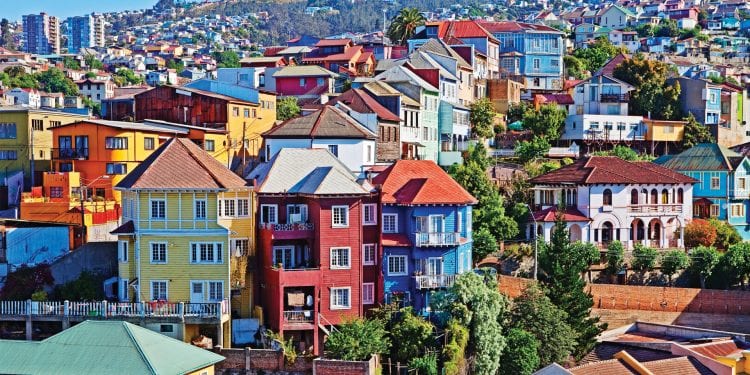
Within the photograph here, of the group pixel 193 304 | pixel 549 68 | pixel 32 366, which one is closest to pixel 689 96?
pixel 549 68

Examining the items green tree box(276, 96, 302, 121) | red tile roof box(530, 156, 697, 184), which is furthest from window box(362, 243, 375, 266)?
green tree box(276, 96, 302, 121)

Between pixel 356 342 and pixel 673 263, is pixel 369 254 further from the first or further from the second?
pixel 673 263

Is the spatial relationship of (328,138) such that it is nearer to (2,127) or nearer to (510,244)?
Answer: (510,244)

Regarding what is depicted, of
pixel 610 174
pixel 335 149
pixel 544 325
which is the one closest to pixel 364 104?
pixel 335 149

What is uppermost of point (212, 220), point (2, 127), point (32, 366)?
point (2, 127)

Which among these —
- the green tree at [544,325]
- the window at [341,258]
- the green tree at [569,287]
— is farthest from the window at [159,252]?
the green tree at [569,287]

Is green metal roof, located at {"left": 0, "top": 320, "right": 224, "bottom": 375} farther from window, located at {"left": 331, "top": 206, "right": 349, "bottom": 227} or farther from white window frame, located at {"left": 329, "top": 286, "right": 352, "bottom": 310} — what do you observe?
window, located at {"left": 331, "top": 206, "right": 349, "bottom": 227}
